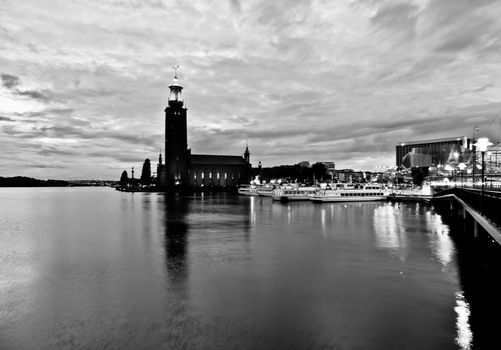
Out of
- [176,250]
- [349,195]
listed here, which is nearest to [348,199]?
[349,195]

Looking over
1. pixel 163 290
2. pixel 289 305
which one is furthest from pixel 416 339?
pixel 163 290

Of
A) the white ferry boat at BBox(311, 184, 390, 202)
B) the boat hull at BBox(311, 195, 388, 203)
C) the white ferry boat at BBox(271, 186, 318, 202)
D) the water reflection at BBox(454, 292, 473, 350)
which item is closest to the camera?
the water reflection at BBox(454, 292, 473, 350)

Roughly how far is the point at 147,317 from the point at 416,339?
932 centimetres

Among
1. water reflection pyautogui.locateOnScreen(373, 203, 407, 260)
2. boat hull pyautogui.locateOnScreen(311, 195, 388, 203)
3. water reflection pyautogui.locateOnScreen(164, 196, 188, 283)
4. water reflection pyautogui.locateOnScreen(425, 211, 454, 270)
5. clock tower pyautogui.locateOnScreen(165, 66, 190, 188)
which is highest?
clock tower pyautogui.locateOnScreen(165, 66, 190, 188)

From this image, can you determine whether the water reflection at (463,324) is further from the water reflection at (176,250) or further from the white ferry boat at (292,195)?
the white ferry boat at (292,195)

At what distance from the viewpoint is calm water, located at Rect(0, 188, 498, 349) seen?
12.5 meters

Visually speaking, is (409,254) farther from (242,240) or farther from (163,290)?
(163,290)

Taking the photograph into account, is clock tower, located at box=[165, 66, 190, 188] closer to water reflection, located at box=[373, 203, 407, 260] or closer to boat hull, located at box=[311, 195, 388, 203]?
boat hull, located at box=[311, 195, 388, 203]

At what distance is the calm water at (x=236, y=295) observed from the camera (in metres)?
12.5

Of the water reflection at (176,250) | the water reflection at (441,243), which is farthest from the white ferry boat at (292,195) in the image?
the water reflection at (176,250)

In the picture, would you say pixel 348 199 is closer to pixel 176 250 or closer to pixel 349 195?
pixel 349 195

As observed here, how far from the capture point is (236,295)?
16922 millimetres

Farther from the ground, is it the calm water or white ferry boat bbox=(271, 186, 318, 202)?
white ferry boat bbox=(271, 186, 318, 202)

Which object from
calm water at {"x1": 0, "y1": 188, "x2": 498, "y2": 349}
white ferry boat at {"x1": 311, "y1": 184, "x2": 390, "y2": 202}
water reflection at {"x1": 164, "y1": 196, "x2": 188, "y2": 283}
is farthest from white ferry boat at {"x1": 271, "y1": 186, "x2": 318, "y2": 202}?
calm water at {"x1": 0, "y1": 188, "x2": 498, "y2": 349}
